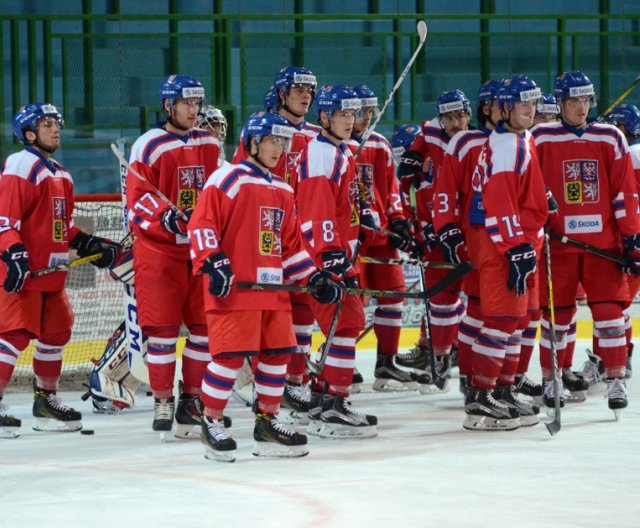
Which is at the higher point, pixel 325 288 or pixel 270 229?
pixel 270 229

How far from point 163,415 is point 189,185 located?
0.86 meters

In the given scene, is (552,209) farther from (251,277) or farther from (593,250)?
(251,277)

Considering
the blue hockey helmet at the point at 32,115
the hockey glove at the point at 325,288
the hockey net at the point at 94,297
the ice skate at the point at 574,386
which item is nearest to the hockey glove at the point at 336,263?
the hockey glove at the point at 325,288

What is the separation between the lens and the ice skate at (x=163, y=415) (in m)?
5.44

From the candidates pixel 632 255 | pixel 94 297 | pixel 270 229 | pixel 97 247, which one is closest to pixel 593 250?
pixel 632 255

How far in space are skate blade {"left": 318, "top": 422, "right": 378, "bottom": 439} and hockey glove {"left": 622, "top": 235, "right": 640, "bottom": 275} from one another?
1.23 meters

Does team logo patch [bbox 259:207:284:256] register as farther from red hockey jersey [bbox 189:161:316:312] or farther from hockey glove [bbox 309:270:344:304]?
hockey glove [bbox 309:270:344:304]

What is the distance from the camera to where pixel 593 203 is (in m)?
5.87

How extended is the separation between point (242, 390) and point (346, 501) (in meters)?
2.12

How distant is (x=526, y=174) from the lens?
543cm

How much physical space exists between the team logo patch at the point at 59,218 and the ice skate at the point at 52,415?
24.0 inches

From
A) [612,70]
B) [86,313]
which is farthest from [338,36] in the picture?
[86,313]

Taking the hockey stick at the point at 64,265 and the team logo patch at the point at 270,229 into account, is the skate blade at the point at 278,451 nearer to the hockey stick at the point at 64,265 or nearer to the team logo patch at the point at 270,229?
the team logo patch at the point at 270,229

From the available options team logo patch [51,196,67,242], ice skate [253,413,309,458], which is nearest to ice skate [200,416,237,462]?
ice skate [253,413,309,458]
